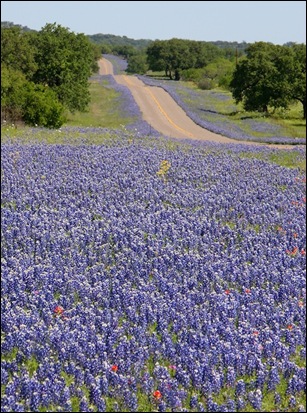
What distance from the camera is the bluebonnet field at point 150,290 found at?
292 inches

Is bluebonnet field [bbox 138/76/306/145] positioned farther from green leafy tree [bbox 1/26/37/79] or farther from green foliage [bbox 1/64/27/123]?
green leafy tree [bbox 1/26/37/79]

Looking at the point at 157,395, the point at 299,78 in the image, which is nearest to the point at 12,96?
the point at 299,78

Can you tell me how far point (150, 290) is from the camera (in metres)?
10.2

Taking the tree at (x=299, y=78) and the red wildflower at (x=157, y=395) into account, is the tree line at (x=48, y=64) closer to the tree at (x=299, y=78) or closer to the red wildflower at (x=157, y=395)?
the tree at (x=299, y=78)

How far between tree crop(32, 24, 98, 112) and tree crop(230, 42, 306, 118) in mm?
13110

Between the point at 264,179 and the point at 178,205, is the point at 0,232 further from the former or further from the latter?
the point at 264,179

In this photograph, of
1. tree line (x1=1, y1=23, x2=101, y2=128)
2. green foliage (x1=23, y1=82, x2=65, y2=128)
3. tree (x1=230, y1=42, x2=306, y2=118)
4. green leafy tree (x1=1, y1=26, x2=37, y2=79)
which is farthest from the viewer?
tree (x1=230, y1=42, x2=306, y2=118)

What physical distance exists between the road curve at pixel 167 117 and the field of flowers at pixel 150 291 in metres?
17.5

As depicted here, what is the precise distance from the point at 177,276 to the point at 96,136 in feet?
59.5

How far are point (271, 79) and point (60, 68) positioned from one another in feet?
54.0

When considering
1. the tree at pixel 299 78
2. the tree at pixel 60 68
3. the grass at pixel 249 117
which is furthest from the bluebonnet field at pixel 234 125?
the tree at pixel 60 68

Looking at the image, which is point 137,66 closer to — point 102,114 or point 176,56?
point 176,56

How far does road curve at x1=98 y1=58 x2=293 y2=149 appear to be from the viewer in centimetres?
3853

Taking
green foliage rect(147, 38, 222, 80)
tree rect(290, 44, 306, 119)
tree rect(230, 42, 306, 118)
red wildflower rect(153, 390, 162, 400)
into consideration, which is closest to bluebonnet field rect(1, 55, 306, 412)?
red wildflower rect(153, 390, 162, 400)
